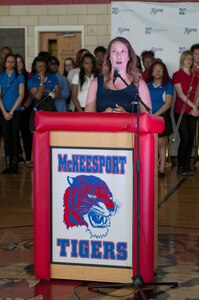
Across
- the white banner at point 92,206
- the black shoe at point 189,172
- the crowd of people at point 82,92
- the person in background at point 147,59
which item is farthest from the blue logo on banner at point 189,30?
the white banner at point 92,206

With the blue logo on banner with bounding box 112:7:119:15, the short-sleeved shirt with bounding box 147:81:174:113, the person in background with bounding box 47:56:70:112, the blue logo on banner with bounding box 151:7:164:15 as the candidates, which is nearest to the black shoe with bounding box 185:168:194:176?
the short-sleeved shirt with bounding box 147:81:174:113

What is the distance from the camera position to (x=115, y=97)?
394cm

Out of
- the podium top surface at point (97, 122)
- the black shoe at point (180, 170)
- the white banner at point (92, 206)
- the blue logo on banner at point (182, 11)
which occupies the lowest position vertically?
the black shoe at point (180, 170)

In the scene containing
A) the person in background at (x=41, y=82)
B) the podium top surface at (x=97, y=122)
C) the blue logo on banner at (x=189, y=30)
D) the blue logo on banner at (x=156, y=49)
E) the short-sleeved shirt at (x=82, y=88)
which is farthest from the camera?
the blue logo on banner at (x=156, y=49)

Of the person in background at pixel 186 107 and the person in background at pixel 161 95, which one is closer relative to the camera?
the person in background at pixel 161 95

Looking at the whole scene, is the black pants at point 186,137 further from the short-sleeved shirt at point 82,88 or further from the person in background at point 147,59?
the short-sleeved shirt at point 82,88

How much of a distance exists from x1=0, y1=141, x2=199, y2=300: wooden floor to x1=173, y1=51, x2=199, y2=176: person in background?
3.79 feet

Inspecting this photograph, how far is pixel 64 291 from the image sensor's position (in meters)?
3.63

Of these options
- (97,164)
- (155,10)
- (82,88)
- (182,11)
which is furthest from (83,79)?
(97,164)

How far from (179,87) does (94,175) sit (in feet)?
16.2

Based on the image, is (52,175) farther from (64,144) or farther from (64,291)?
(64,291)

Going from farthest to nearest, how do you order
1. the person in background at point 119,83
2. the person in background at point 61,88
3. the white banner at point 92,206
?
the person in background at point 61,88 → the person in background at point 119,83 → the white banner at point 92,206

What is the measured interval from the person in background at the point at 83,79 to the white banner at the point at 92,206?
15.8 ft

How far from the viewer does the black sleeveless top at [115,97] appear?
3.91 meters
